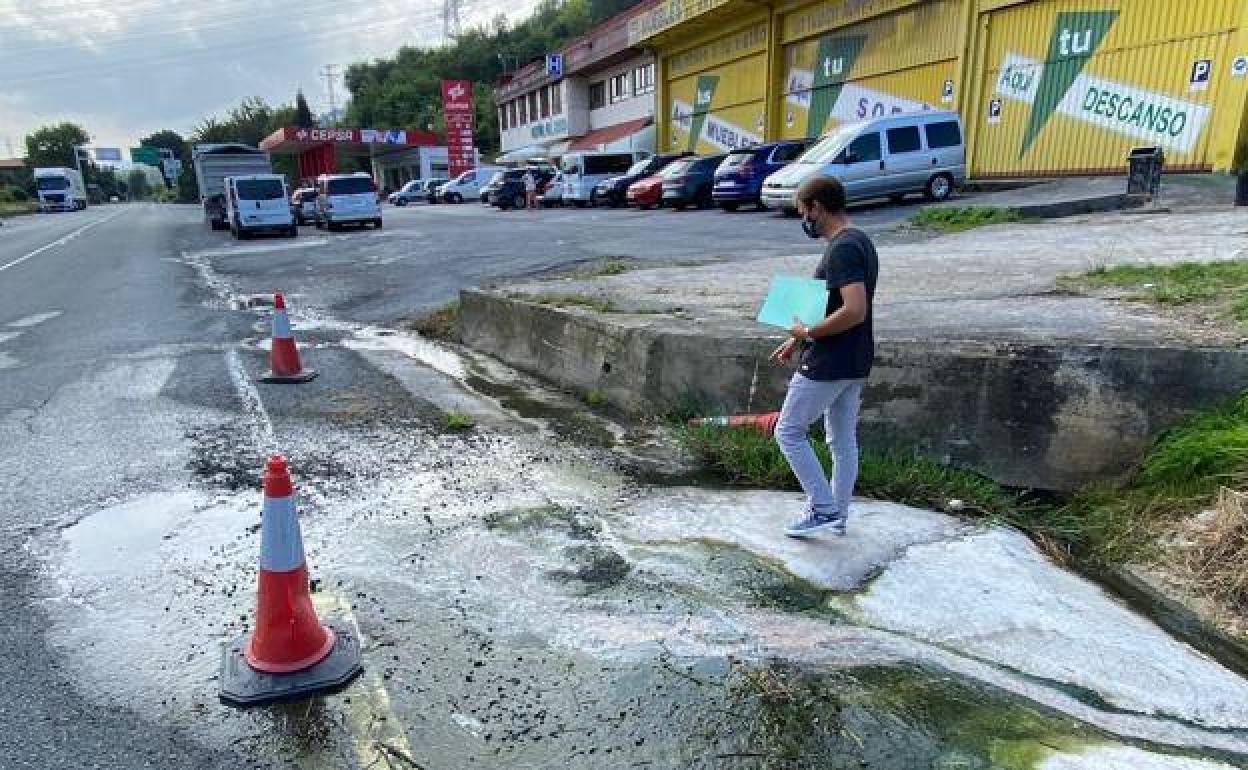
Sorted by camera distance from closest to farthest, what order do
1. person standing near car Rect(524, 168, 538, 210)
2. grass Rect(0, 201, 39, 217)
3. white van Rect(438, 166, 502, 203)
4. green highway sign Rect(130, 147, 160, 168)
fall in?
person standing near car Rect(524, 168, 538, 210)
white van Rect(438, 166, 502, 203)
grass Rect(0, 201, 39, 217)
green highway sign Rect(130, 147, 160, 168)

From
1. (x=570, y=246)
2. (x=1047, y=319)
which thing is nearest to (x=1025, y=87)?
(x=570, y=246)

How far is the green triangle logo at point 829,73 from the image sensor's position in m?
25.2

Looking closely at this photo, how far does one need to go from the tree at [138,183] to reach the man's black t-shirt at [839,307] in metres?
189

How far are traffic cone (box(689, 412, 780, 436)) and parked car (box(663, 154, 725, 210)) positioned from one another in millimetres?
20235

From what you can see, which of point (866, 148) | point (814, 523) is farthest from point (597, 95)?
point (814, 523)

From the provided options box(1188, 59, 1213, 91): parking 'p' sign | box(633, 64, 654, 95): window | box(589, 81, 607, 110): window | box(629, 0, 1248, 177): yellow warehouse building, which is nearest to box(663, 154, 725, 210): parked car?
box(629, 0, 1248, 177): yellow warehouse building

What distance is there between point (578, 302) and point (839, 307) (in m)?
4.50

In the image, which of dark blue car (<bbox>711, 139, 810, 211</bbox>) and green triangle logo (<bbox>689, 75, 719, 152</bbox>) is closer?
dark blue car (<bbox>711, 139, 810, 211</bbox>)

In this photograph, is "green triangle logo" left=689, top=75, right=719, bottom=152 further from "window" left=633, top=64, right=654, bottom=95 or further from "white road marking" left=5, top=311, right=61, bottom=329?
"white road marking" left=5, top=311, right=61, bottom=329

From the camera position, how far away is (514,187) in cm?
3659

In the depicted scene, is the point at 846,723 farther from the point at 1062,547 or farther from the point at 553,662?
the point at 1062,547

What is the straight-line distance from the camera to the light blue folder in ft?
12.1

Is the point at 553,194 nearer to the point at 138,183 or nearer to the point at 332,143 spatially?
the point at 332,143

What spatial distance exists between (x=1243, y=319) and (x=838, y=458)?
9.78ft
